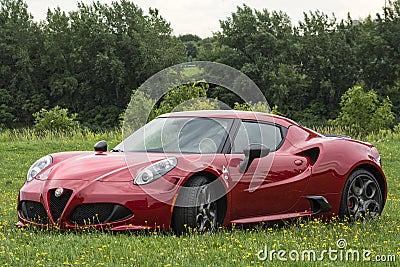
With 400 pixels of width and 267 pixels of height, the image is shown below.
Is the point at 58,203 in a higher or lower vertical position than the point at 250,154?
lower

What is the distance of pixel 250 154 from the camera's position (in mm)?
7312

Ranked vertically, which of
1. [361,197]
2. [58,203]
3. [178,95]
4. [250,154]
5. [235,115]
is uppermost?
[178,95]

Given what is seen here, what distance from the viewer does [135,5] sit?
7819 cm

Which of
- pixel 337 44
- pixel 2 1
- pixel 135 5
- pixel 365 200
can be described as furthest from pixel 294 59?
pixel 365 200

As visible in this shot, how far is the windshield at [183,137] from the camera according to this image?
742 cm

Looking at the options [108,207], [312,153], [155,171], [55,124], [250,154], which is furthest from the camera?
[55,124]

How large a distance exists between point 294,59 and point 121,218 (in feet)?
215

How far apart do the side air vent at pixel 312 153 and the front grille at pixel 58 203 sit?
2943mm

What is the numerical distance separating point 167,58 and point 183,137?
65212 millimetres

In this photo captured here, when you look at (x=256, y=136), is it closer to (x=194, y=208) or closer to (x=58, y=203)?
(x=194, y=208)

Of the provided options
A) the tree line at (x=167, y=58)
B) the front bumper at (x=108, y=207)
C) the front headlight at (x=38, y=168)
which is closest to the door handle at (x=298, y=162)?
the front bumper at (x=108, y=207)

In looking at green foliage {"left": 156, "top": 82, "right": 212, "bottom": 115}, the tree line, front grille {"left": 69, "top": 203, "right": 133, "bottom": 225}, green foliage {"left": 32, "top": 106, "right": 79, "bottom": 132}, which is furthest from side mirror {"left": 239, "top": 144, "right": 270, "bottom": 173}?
the tree line

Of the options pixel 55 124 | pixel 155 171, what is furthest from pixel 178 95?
pixel 155 171

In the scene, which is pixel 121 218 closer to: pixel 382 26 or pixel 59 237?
pixel 59 237
